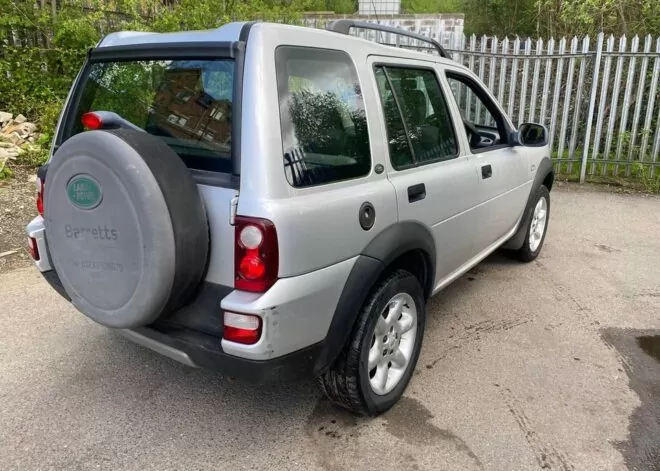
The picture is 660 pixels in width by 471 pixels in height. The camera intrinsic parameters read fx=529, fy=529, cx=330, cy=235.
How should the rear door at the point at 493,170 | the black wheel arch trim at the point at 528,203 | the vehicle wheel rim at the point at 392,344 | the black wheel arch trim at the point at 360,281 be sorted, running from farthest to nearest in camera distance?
the black wheel arch trim at the point at 528,203 → the rear door at the point at 493,170 → the vehicle wheel rim at the point at 392,344 → the black wheel arch trim at the point at 360,281

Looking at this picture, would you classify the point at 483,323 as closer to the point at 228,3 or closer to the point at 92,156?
the point at 92,156

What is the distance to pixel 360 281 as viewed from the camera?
2400 mm

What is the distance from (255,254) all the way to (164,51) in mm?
1116

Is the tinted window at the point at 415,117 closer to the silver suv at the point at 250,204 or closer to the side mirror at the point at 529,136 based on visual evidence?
the silver suv at the point at 250,204

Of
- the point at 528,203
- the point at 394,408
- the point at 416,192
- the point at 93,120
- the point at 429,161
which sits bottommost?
the point at 394,408

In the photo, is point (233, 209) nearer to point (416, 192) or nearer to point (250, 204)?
point (250, 204)

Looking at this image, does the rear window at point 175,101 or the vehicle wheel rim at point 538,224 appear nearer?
the rear window at point 175,101

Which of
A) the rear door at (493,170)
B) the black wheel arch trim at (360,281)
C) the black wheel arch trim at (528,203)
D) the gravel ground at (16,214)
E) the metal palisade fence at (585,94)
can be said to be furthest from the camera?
the metal palisade fence at (585,94)

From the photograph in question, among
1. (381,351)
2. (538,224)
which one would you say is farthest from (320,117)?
(538,224)

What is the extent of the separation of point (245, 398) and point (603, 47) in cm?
735

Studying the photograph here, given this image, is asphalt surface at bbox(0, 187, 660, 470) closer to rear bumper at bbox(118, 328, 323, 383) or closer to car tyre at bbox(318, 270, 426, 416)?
car tyre at bbox(318, 270, 426, 416)

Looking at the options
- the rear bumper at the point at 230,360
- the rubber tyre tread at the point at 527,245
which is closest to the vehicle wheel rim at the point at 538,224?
the rubber tyre tread at the point at 527,245

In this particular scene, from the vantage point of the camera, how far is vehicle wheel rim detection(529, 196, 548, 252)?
16.3 feet

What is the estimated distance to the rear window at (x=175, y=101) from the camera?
2240 mm
